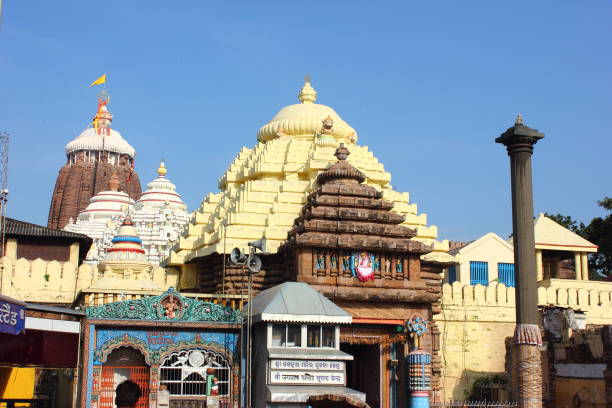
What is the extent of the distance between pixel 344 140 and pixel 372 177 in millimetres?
3140

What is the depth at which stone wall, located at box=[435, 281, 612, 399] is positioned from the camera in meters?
36.5

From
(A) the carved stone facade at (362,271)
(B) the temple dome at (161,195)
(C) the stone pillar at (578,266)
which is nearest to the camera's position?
(A) the carved stone facade at (362,271)

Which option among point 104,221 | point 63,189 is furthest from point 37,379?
point 63,189

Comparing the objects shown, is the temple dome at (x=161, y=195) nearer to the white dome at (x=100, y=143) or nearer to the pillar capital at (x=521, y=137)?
the white dome at (x=100, y=143)

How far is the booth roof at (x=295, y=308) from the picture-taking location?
848 inches

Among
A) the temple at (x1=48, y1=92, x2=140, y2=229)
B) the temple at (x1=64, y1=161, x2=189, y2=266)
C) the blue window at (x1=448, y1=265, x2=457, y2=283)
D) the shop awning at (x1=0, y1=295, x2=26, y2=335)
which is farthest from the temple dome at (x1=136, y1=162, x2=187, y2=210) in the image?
the shop awning at (x1=0, y1=295, x2=26, y2=335)

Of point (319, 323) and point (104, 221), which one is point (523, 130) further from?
point (104, 221)

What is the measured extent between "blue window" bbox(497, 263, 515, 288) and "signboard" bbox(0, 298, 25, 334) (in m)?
36.5

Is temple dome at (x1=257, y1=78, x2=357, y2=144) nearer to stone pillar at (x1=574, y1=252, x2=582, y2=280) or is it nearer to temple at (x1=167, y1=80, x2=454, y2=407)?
temple at (x1=167, y1=80, x2=454, y2=407)

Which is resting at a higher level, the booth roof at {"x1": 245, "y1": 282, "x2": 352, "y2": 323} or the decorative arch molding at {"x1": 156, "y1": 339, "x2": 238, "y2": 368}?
the booth roof at {"x1": 245, "y1": 282, "x2": 352, "y2": 323}

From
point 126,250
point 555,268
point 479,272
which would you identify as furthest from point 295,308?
point 555,268

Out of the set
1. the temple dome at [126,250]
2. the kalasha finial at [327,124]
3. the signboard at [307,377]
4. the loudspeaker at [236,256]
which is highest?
the kalasha finial at [327,124]

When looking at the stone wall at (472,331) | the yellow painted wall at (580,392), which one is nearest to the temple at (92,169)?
the stone wall at (472,331)

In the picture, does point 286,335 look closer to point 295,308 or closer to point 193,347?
point 295,308
